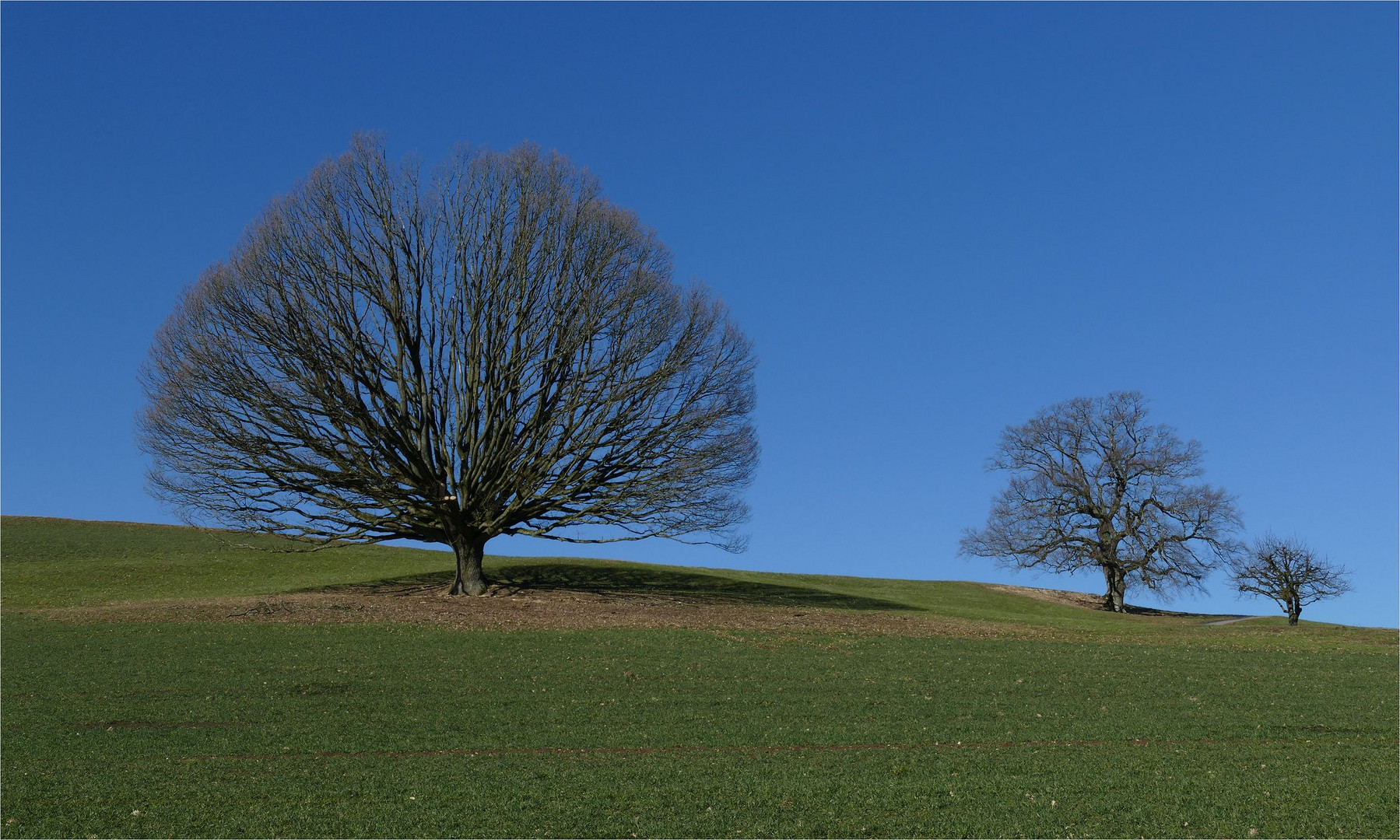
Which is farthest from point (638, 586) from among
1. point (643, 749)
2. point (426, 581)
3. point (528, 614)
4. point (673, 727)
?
point (643, 749)

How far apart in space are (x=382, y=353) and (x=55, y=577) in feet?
70.0

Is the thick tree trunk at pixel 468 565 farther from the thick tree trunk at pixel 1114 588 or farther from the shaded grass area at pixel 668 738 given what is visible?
the thick tree trunk at pixel 1114 588

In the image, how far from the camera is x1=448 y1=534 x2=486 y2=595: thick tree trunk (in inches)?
1490

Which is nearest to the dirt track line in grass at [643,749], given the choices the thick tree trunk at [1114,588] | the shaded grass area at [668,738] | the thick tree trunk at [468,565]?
the shaded grass area at [668,738]

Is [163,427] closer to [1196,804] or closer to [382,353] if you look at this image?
[382,353]

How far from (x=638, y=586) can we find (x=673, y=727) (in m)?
27.4

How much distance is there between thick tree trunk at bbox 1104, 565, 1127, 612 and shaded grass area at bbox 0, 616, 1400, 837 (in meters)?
29.6

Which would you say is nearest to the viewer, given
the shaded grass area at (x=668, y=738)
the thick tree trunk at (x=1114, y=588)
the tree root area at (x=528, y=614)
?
the shaded grass area at (x=668, y=738)

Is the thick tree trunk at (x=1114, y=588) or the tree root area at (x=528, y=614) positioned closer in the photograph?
the tree root area at (x=528, y=614)

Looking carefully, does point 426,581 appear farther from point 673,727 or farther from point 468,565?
point 673,727

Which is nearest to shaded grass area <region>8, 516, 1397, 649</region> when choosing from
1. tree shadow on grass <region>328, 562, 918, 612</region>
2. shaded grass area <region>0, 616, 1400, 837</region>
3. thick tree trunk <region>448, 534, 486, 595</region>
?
tree shadow on grass <region>328, 562, 918, 612</region>

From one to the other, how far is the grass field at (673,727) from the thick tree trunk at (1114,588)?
2132 centimetres

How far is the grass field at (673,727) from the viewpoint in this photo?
12938 mm

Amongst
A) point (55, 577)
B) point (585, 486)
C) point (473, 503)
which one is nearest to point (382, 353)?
point (473, 503)
